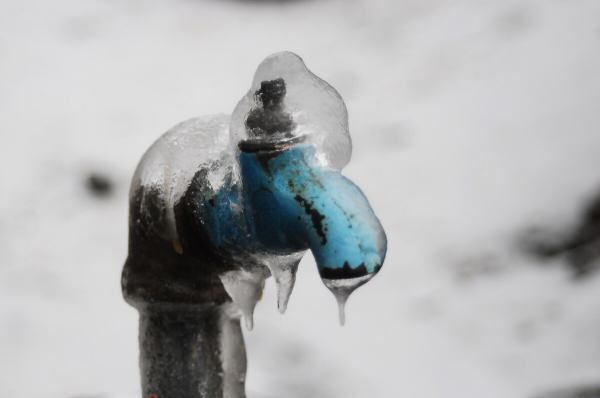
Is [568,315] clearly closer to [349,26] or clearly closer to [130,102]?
[130,102]

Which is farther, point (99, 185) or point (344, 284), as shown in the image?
point (99, 185)

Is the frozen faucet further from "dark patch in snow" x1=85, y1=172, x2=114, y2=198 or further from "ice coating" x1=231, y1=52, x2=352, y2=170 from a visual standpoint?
"dark patch in snow" x1=85, y1=172, x2=114, y2=198

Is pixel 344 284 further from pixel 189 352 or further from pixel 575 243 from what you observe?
pixel 575 243

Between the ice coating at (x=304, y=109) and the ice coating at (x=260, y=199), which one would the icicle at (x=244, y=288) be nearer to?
the ice coating at (x=260, y=199)

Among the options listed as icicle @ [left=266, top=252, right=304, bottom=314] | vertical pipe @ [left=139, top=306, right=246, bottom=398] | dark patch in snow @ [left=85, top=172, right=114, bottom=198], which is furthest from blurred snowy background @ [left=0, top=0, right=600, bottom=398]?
icicle @ [left=266, top=252, right=304, bottom=314]

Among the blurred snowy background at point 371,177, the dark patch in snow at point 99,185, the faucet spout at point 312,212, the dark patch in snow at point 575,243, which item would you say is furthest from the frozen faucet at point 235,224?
the dark patch in snow at point 99,185

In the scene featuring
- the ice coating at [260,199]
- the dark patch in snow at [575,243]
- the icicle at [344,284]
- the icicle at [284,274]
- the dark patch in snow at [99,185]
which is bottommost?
the icicle at [344,284]

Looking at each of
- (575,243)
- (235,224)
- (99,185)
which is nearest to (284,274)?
(235,224)
